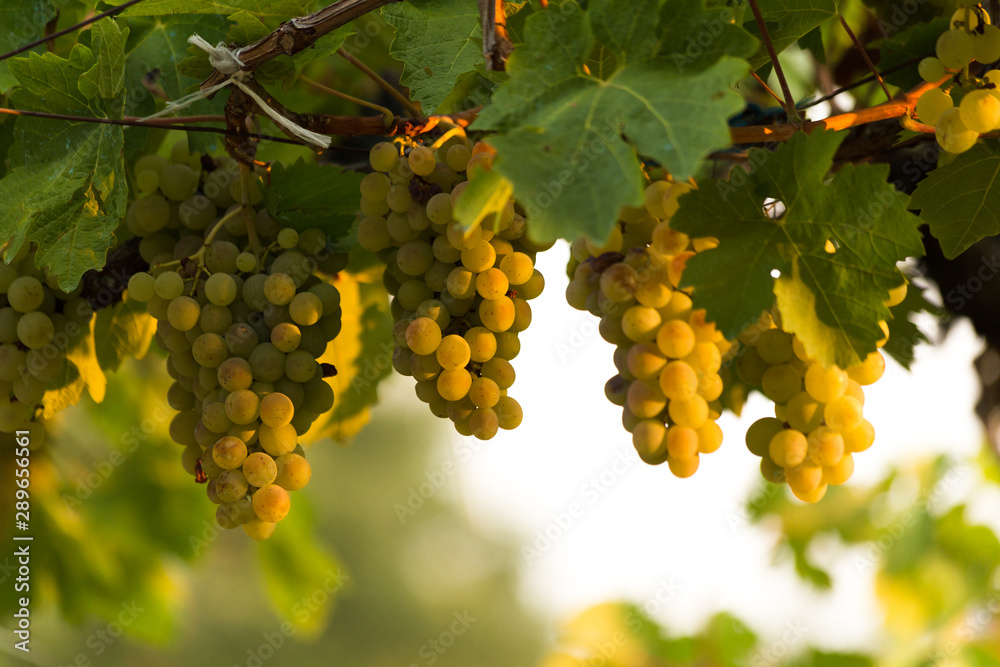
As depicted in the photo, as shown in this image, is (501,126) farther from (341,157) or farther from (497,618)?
(497,618)

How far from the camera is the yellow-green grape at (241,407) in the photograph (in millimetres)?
568

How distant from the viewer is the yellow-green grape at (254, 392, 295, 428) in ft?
1.88

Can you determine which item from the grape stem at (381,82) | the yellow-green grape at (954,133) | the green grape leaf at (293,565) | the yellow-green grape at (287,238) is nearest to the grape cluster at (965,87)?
the yellow-green grape at (954,133)

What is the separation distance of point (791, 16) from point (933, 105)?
0.52ft

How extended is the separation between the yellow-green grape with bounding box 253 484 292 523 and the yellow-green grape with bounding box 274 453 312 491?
0.02 metres

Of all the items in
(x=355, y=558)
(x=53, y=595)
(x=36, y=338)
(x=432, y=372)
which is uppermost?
(x=432, y=372)

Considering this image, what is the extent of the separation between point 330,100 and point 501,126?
0.86 meters

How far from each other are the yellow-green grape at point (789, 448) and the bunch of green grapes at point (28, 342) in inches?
25.2

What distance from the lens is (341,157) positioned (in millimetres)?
1092

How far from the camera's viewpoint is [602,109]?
416mm

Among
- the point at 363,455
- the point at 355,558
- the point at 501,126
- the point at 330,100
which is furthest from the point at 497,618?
the point at 501,126

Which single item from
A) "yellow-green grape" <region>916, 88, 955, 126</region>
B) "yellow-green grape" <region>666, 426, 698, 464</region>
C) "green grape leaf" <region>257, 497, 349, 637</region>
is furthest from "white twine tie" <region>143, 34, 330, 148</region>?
"green grape leaf" <region>257, 497, 349, 637</region>

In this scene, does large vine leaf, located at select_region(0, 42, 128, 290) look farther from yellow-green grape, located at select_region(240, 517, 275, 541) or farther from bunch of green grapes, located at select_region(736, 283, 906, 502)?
bunch of green grapes, located at select_region(736, 283, 906, 502)

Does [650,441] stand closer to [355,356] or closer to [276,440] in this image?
[276,440]
